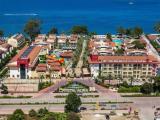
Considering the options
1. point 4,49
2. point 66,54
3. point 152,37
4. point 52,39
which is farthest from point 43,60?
point 152,37

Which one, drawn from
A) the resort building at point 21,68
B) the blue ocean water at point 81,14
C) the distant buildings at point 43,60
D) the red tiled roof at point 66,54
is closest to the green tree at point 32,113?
the distant buildings at point 43,60

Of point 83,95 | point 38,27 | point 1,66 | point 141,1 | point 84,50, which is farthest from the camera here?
point 141,1

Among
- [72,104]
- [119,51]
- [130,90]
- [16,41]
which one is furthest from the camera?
[16,41]

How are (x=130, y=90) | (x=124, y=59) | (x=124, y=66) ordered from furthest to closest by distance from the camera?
(x=124, y=59), (x=124, y=66), (x=130, y=90)

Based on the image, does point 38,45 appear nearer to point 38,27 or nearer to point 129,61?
point 38,27

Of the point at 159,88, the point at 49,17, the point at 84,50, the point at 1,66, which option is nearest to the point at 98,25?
the point at 49,17

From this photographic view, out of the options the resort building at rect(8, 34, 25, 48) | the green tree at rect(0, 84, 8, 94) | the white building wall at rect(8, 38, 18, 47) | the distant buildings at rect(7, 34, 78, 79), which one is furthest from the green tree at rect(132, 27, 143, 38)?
the green tree at rect(0, 84, 8, 94)

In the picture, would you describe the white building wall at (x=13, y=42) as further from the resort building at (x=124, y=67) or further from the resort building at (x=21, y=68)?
the resort building at (x=124, y=67)

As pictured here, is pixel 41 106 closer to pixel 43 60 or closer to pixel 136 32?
pixel 43 60
